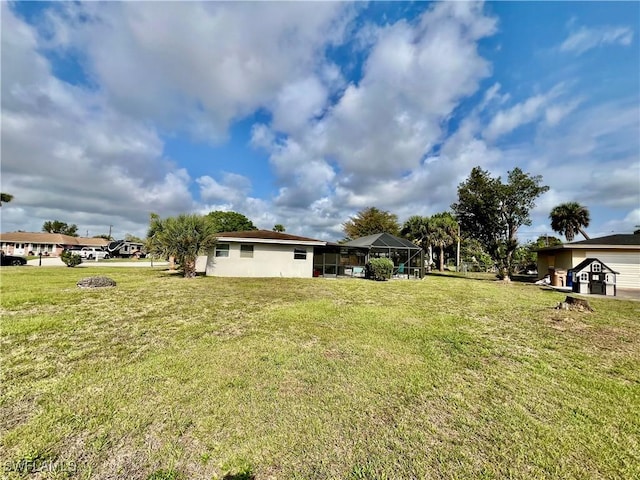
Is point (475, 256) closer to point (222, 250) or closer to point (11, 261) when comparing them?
point (222, 250)

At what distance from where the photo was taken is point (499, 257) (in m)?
20.6

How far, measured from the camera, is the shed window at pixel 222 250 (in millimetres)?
17406

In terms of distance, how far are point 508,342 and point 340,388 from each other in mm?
4394

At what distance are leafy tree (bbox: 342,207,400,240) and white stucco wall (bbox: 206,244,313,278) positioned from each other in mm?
22239

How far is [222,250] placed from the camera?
17.5 metres

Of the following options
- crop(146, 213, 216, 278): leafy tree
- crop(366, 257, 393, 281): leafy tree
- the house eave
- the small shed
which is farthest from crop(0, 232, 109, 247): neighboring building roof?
the small shed

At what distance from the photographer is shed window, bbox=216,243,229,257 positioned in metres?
17.4

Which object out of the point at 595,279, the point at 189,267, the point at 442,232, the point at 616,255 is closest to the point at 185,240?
the point at 189,267

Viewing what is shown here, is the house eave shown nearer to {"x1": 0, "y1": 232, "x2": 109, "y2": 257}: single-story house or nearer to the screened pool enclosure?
the screened pool enclosure

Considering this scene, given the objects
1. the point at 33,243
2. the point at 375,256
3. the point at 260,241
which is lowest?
the point at 375,256

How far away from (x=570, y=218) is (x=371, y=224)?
70.1 feet

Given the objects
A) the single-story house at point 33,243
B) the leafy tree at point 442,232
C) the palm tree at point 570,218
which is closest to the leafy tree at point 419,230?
the leafy tree at point 442,232

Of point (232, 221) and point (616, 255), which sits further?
point (232, 221)

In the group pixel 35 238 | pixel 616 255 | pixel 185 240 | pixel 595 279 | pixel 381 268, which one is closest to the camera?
pixel 595 279
